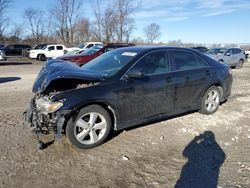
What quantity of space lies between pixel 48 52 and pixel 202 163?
2854cm

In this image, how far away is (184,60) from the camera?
20.2 ft

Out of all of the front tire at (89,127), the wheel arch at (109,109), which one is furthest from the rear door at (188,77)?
the front tire at (89,127)

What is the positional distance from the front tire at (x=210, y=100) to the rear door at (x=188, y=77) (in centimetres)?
22

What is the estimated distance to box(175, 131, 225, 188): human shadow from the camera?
3.74m

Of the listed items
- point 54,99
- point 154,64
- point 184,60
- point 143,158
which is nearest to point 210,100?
point 184,60

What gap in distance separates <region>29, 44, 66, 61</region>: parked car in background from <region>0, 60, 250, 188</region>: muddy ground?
25204mm

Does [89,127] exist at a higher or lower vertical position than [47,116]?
lower

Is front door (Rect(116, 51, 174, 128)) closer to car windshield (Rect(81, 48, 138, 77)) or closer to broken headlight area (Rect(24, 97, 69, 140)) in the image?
car windshield (Rect(81, 48, 138, 77))

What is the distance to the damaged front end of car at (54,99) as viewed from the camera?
4508 mm

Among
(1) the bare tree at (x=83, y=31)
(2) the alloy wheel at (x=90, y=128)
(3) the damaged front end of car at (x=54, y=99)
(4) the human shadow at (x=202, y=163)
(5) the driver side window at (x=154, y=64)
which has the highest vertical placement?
(1) the bare tree at (x=83, y=31)

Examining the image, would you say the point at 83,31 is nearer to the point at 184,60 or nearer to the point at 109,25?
the point at 109,25

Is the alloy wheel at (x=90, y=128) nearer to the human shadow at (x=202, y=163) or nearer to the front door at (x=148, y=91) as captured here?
the front door at (x=148, y=91)

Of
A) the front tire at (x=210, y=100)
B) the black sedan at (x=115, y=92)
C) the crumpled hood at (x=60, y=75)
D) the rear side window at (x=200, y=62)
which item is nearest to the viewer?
the black sedan at (x=115, y=92)

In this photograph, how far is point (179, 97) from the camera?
233 inches
